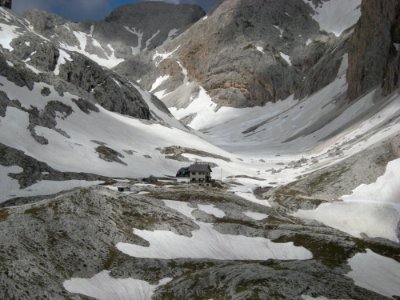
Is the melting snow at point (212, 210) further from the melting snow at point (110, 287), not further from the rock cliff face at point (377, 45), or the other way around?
the rock cliff face at point (377, 45)

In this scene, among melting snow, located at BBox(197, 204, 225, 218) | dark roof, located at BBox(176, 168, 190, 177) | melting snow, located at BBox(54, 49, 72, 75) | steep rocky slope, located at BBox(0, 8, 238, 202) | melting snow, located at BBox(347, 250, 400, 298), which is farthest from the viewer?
melting snow, located at BBox(54, 49, 72, 75)

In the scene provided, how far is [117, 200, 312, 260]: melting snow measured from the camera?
184 ft

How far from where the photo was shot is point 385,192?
80.4 meters

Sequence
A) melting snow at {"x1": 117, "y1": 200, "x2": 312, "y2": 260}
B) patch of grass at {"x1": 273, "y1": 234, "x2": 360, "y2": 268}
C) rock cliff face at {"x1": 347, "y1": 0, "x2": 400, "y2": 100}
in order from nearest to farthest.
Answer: melting snow at {"x1": 117, "y1": 200, "x2": 312, "y2": 260} < patch of grass at {"x1": 273, "y1": 234, "x2": 360, "y2": 268} < rock cliff face at {"x1": 347, "y1": 0, "x2": 400, "y2": 100}

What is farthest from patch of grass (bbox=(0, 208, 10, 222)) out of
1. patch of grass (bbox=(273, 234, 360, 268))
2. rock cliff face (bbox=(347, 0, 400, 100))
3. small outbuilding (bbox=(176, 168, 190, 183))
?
rock cliff face (bbox=(347, 0, 400, 100))

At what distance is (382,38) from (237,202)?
131 meters

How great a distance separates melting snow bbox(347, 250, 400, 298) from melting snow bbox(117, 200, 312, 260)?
19.3 feet

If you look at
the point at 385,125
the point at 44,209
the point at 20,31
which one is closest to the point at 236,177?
the point at 385,125

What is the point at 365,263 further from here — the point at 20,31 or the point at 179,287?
the point at 20,31

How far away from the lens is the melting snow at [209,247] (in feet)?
184

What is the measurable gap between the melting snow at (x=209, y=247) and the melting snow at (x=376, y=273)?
5.89m

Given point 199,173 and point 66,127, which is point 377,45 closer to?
point 199,173

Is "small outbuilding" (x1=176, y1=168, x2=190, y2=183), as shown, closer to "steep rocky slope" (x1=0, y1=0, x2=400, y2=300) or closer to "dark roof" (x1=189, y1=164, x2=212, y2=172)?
"steep rocky slope" (x1=0, y1=0, x2=400, y2=300)

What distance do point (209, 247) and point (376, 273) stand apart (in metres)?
18.9
